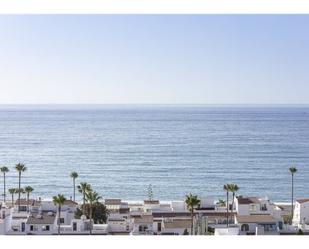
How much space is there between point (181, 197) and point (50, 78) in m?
18.0

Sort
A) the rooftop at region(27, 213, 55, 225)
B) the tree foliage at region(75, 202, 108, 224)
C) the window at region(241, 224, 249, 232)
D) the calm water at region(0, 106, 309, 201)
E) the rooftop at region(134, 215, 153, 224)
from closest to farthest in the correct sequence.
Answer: the rooftop at region(27, 213, 55, 225), the window at region(241, 224, 249, 232), the rooftop at region(134, 215, 153, 224), the tree foliage at region(75, 202, 108, 224), the calm water at region(0, 106, 309, 201)

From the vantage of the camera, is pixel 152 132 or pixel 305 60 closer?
pixel 152 132

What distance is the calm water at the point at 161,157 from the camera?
23.2 metres

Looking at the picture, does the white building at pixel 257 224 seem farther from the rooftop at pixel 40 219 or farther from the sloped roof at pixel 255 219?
the rooftop at pixel 40 219

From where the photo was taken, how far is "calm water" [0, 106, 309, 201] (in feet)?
76.1

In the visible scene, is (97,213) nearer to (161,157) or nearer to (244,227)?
(244,227)

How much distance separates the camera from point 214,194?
20906 mm

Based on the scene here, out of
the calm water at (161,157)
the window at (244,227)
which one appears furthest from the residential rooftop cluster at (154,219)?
the calm water at (161,157)

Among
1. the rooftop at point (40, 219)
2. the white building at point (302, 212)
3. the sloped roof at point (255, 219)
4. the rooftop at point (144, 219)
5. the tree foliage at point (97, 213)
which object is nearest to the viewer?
the rooftop at point (40, 219)

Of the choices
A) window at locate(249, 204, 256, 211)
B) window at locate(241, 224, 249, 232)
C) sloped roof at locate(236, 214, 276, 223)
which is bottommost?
window at locate(241, 224, 249, 232)

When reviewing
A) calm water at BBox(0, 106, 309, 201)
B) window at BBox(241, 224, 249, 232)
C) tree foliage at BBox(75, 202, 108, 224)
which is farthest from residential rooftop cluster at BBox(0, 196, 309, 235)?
calm water at BBox(0, 106, 309, 201)

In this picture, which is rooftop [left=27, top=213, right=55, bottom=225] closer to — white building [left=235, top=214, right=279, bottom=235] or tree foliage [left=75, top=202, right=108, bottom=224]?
tree foliage [left=75, top=202, right=108, bottom=224]
